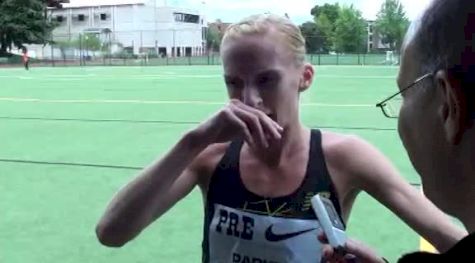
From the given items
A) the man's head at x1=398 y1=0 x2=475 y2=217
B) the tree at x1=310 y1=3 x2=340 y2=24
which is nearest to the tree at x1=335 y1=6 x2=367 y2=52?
the tree at x1=310 y1=3 x2=340 y2=24

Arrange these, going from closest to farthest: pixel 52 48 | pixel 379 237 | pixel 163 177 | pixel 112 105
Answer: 1. pixel 163 177
2. pixel 379 237
3. pixel 112 105
4. pixel 52 48

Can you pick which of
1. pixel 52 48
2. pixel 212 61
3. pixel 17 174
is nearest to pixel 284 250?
pixel 17 174

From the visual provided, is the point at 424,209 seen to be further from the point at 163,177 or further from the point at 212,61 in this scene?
the point at 212,61

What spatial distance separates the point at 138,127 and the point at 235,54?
809 cm

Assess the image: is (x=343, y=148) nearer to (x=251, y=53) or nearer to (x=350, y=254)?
(x=251, y=53)

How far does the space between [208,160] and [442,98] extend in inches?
33.4

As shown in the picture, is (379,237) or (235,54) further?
(379,237)

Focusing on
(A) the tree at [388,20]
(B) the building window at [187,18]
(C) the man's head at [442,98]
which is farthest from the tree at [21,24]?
(C) the man's head at [442,98]

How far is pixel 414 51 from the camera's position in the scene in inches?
39.6

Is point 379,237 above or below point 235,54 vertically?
below

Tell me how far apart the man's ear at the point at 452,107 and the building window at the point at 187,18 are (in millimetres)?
63541

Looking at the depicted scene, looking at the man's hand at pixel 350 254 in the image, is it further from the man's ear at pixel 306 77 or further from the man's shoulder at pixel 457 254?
the man's ear at pixel 306 77

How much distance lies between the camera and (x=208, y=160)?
1.71 metres

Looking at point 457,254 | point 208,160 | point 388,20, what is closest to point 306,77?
point 208,160
